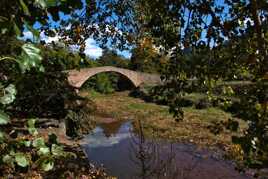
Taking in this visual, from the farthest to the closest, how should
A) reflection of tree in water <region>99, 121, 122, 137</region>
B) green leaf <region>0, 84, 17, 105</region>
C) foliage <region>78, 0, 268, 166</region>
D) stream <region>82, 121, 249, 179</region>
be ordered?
reflection of tree in water <region>99, 121, 122, 137</region>, stream <region>82, 121, 249, 179</region>, foliage <region>78, 0, 268, 166</region>, green leaf <region>0, 84, 17, 105</region>

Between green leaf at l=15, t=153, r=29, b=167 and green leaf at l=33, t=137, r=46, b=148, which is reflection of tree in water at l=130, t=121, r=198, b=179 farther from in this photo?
green leaf at l=15, t=153, r=29, b=167

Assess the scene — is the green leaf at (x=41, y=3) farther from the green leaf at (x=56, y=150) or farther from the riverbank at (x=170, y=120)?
the riverbank at (x=170, y=120)

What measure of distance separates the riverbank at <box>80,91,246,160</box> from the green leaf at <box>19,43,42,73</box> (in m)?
11.7

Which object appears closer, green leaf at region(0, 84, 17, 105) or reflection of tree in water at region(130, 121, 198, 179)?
green leaf at region(0, 84, 17, 105)

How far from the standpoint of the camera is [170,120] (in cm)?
2931

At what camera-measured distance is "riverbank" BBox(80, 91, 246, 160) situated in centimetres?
2179

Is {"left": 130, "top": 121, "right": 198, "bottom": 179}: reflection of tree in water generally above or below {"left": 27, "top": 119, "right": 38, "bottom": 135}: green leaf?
below

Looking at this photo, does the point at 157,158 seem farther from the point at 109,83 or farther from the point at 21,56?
the point at 109,83

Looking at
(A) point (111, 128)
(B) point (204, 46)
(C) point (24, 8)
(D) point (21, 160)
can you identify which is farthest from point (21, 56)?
(A) point (111, 128)

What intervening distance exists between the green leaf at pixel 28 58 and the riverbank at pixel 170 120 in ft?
38.3

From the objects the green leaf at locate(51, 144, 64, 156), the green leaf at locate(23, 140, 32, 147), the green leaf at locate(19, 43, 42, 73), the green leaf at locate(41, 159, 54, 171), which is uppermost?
the green leaf at locate(19, 43, 42, 73)

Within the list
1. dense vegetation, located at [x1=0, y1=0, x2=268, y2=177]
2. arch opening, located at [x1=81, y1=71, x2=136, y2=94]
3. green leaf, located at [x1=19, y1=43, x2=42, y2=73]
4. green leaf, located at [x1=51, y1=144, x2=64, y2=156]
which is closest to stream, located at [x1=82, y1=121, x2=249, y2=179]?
dense vegetation, located at [x1=0, y1=0, x2=268, y2=177]

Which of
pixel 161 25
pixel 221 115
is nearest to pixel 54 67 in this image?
pixel 161 25

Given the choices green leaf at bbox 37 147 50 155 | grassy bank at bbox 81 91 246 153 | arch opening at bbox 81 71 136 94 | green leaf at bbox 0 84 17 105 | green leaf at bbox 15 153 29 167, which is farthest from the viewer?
arch opening at bbox 81 71 136 94
